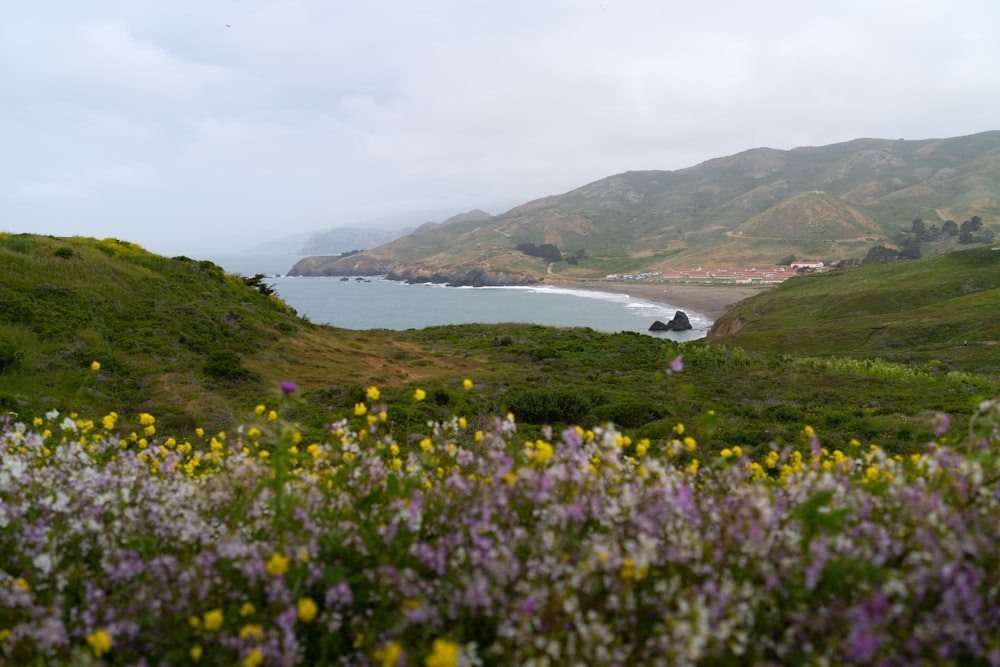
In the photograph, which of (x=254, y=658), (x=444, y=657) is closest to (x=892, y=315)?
(x=444, y=657)

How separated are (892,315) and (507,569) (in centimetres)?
5924

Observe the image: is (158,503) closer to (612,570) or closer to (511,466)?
(511,466)

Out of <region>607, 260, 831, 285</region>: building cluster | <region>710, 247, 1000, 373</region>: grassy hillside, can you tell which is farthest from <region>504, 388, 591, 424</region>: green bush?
<region>607, 260, 831, 285</region>: building cluster

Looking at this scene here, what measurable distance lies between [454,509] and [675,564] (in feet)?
4.49

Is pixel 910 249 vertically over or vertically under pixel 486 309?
over

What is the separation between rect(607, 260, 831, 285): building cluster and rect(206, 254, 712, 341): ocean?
32.9 metres

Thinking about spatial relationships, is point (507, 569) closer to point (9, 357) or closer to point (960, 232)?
point (9, 357)

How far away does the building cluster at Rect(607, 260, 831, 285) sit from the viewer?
442ft

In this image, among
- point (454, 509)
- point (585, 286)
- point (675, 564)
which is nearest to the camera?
point (675, 564)

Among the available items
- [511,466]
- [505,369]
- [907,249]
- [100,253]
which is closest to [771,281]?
[907,249]

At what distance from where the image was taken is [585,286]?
155875mm

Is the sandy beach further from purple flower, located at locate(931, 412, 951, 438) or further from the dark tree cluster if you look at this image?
purple flower, located at locate(931, 412, 951, 438)

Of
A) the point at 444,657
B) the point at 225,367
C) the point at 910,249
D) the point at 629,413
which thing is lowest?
the point at 629,413

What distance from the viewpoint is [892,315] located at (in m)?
49.7
